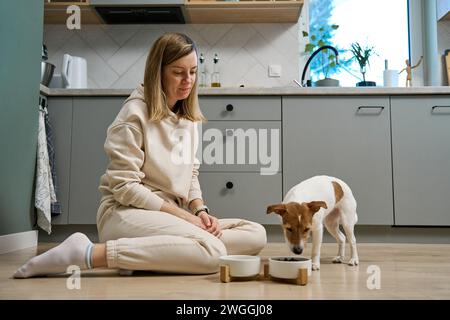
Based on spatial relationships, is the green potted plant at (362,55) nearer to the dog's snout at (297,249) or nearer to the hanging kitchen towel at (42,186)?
the dog's snout at (297,249)

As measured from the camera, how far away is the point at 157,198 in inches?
61.8

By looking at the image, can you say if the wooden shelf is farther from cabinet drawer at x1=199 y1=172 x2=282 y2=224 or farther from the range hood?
cabinet drawer at x1=199 y1=172 x2=282 y2=224

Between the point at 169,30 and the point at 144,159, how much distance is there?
6.59ft

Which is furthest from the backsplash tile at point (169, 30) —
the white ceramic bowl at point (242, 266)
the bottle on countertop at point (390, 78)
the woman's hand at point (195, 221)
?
the white ceramic bowl at point (242, 266)

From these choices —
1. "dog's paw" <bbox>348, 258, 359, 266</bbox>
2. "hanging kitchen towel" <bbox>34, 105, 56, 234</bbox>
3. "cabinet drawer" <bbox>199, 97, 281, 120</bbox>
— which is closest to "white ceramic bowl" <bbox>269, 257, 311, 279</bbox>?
"dog's paw" <bbox>348, 258, 359, 266</bbox>

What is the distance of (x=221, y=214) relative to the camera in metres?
2.66

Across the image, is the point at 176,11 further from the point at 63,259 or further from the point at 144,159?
the point at 63,259

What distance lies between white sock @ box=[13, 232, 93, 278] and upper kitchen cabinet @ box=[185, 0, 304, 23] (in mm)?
2149

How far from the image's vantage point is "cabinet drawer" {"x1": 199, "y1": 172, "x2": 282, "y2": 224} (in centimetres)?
267

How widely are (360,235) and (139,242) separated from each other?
1.71 m

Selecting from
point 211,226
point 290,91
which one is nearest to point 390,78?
point 290,91

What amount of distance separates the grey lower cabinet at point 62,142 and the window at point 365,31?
1898 millimetres

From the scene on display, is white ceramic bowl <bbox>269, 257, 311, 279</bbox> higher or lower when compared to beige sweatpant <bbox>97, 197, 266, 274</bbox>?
lower

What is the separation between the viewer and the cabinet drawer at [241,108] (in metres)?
2.71
